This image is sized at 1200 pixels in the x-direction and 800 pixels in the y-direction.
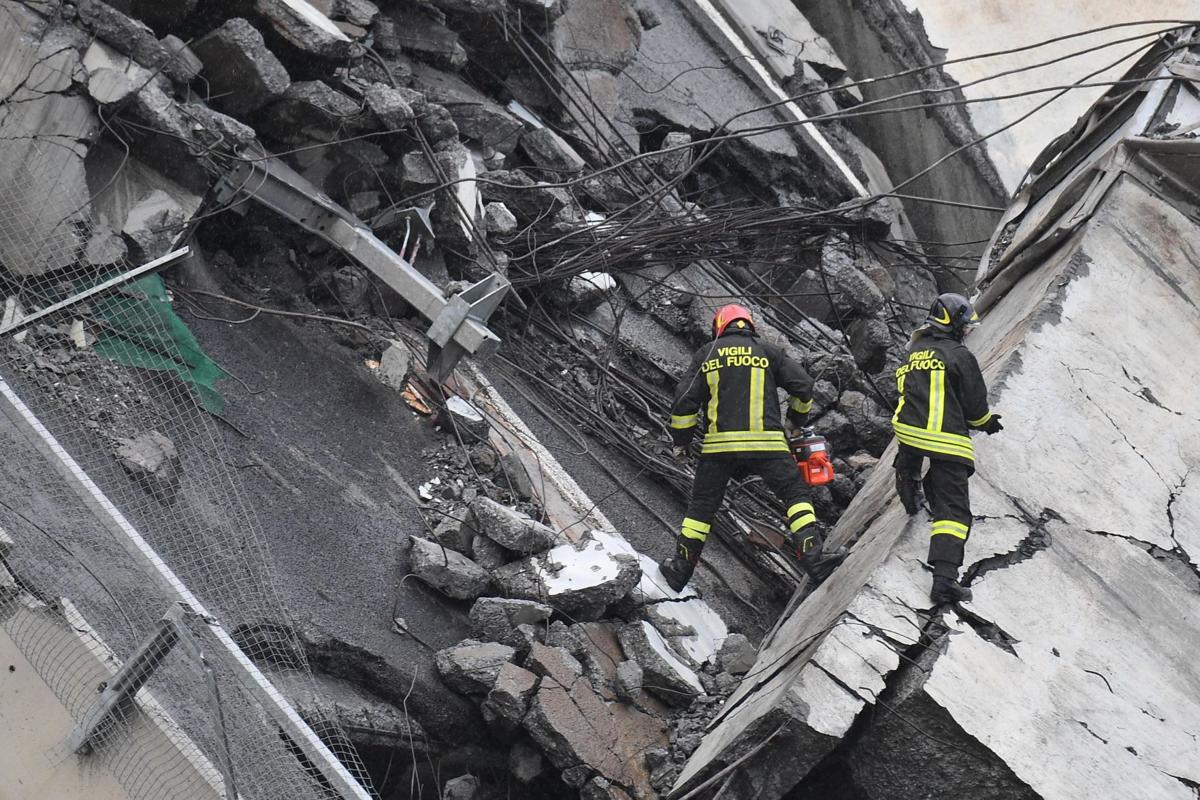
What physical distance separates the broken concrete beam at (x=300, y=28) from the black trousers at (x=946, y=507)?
393cm

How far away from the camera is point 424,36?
788 cm

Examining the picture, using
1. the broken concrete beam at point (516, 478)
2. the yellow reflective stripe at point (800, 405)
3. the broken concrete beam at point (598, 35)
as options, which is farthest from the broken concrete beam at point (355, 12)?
the yellow reflective stripe at point (800, 405)

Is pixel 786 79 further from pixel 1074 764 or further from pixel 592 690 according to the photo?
pixel 1074 764

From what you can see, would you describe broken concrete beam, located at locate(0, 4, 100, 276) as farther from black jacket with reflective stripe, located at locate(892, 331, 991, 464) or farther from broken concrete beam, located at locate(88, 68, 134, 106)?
black jacket with reflective stripe, located at locate(892, 331, 991, 464)

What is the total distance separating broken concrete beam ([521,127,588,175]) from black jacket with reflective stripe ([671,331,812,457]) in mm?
2741

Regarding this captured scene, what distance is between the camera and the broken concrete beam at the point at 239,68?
6.42m

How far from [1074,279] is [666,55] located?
492 centimetres

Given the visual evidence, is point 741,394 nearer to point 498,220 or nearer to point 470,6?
point 498,220

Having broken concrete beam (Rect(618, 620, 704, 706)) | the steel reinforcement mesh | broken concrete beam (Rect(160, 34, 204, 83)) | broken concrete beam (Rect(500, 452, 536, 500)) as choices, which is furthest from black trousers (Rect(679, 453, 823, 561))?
broken concrete beam (Rect(160, 34, 204, 83))

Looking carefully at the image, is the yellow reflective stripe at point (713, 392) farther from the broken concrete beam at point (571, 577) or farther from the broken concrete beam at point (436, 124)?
the broken concrete beam at point (436, 124)

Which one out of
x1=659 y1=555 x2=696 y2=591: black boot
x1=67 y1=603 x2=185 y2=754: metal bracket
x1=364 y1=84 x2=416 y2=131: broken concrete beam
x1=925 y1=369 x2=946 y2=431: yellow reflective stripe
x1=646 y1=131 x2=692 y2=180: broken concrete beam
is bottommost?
x1=67 y1=603 x2=185 y2=754: metal bracket

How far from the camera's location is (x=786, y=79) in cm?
1027

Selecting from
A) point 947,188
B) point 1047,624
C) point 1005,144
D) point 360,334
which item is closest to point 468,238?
point 360,334

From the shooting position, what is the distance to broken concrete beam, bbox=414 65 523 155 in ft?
25.8
